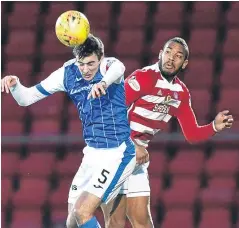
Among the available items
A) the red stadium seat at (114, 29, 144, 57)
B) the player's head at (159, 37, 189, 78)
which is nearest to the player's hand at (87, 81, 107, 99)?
the player's head at (159, 37, 189, 78)

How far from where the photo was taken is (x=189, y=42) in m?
8.66

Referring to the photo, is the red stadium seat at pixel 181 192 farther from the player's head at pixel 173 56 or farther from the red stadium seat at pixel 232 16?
the player's head at pixel 173 56

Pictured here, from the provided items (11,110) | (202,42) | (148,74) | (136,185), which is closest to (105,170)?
(136,185)

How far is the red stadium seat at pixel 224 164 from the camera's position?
7840 millimetres

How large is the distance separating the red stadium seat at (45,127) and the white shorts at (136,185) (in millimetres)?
2604

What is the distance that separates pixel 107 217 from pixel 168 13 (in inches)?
135

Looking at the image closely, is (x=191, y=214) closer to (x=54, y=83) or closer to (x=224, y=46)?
(x=224, y=46)

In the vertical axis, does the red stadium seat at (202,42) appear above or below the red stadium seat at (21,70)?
above

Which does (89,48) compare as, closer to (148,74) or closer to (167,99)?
(148,74)

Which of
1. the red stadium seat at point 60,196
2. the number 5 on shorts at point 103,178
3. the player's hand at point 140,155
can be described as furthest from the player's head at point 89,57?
the red stadium seat at point 60,196

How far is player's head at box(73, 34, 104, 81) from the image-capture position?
5059 mm

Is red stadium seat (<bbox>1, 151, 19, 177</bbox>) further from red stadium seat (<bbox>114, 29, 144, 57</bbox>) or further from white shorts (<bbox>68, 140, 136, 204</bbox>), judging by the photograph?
white shorts (<bbox>68, 140, 136, 204</bbox>)

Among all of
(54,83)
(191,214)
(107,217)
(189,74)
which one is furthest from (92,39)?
(189,74)

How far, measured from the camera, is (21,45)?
8.98 metres
